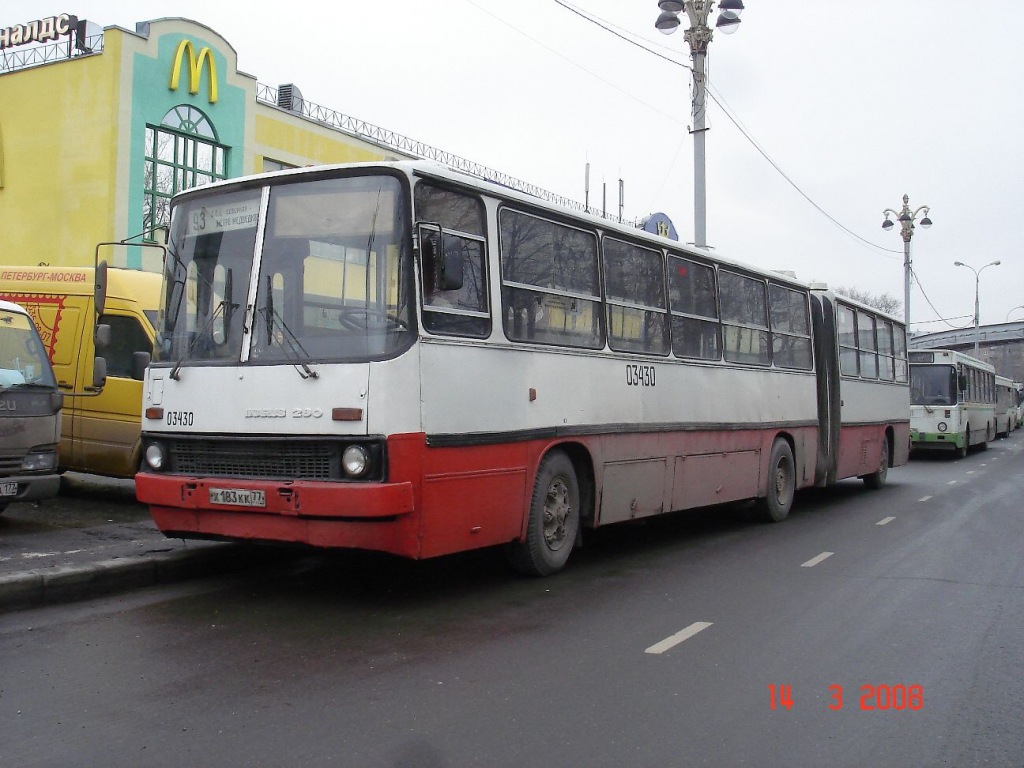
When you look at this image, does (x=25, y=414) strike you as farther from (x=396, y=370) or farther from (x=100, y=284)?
(x=396, y=370)

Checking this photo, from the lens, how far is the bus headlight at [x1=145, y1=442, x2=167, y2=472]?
730 cm

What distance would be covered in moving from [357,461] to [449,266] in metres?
1.47

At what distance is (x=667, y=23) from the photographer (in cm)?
1631

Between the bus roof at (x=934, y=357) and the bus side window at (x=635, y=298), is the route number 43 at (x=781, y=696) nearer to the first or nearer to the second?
the bus side window at (x=635, y=298)

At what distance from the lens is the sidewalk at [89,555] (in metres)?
6.83

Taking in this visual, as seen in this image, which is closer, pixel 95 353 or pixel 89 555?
pixel 89 555

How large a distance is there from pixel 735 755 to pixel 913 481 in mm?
17012

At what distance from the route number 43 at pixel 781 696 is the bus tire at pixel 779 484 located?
7.32 meters

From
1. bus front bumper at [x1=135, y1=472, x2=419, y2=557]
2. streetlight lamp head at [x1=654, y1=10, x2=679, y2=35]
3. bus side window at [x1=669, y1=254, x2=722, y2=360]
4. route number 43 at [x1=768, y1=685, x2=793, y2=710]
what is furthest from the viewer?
streetlight lamp head at [x1=654, y1=10, x2=679, y2=35]

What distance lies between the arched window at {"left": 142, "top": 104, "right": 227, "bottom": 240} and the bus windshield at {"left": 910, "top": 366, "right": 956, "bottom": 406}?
19917 mm

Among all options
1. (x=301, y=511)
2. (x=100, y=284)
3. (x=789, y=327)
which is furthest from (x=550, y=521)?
(x=789, y=327)

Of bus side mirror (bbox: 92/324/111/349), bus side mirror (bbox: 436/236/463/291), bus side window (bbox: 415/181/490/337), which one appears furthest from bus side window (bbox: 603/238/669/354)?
bus side mirror (bbox: 92/324/111/349)

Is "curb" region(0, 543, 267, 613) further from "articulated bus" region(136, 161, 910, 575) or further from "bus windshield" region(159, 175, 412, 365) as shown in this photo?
"bus windshield" region(159, 175, 412, 365)
